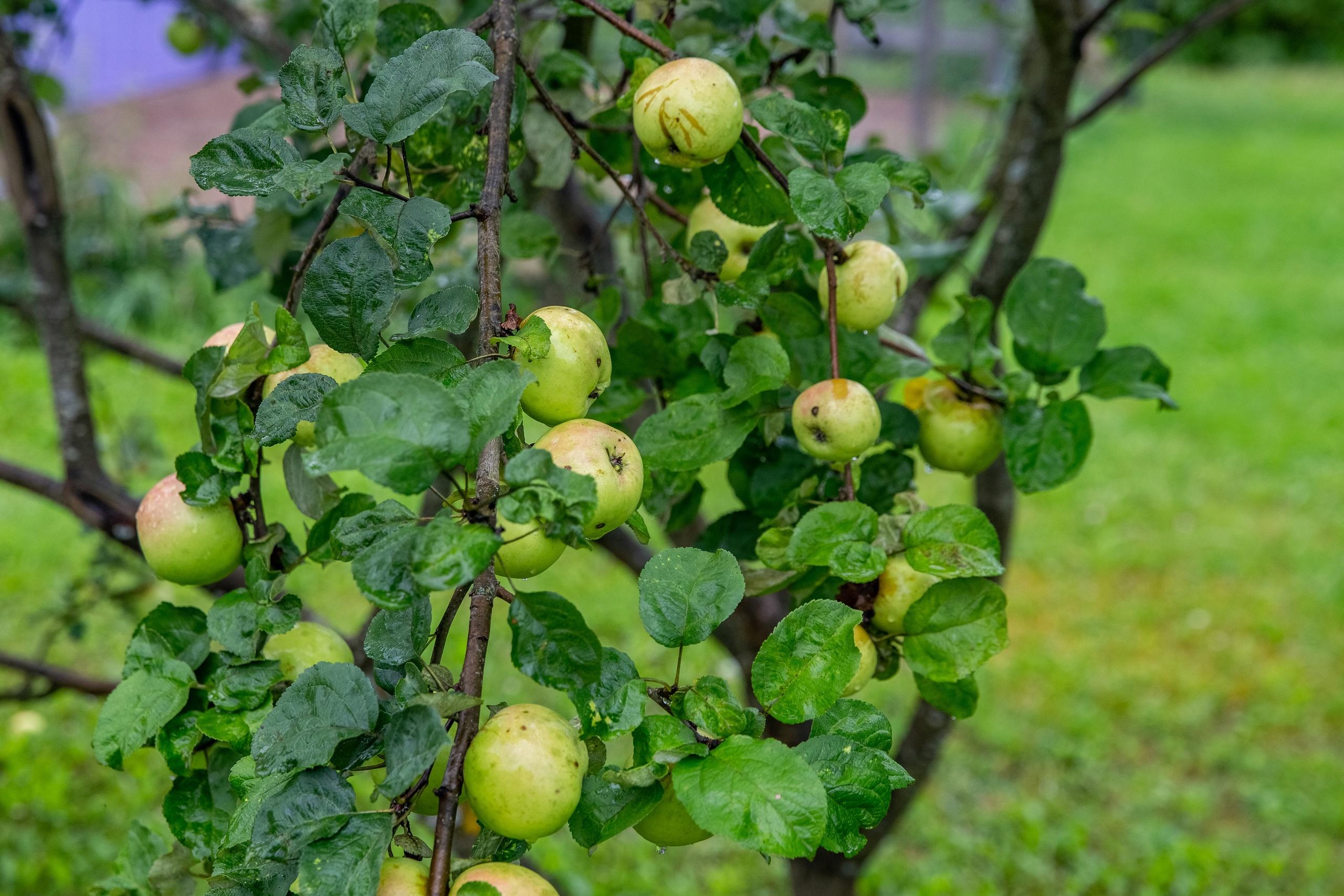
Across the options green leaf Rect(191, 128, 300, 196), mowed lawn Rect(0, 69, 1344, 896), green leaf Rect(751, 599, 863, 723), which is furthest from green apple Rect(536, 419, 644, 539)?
mowed lawn Rect(0, 69, 1344, 896)

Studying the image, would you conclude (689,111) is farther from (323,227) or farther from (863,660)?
(863,660)

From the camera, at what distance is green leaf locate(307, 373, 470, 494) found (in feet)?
1.77

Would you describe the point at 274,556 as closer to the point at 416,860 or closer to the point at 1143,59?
the point at 416,860

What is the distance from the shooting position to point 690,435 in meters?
0.80

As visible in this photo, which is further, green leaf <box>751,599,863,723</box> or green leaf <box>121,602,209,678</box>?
green leaf <box>121,602,209,678</box>

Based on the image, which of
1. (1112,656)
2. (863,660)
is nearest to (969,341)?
(863,660)

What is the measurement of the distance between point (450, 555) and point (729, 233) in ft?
1.68

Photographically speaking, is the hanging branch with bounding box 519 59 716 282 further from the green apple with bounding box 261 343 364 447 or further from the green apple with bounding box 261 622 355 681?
the green apple with bounding box 261 622 355 681

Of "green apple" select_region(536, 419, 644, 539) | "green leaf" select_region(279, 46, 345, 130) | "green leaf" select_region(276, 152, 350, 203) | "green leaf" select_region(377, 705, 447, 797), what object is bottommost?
"green leaf" select_region(377, 705, 447, 797)

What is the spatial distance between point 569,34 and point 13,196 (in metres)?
0.72

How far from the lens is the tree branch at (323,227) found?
0.74 meters

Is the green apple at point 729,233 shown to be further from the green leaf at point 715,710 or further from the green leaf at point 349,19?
the green leaf at point 715,710

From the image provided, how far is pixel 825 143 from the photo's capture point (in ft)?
2.57

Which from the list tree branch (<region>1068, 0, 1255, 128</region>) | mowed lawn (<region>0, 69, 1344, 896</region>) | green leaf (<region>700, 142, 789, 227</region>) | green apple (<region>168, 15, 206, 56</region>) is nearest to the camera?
green leaf (<region>700, 142, 789, 227</region>)
